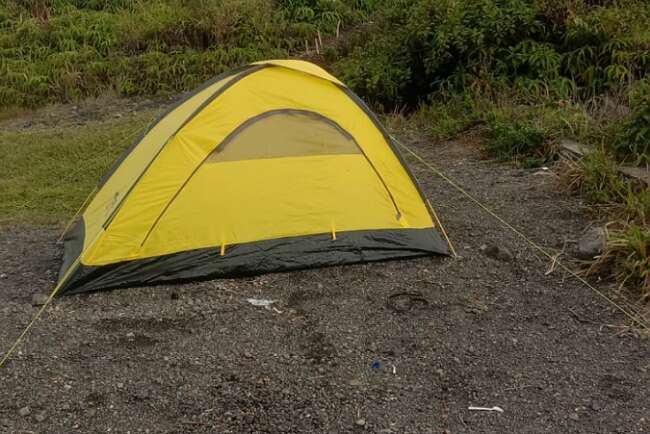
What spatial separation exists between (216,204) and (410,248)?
4.89 ft

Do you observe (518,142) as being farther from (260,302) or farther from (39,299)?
(39,299)

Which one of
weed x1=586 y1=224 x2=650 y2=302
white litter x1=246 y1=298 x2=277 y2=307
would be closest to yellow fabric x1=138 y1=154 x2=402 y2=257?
white litter x1=246 y1=298 x2=277 y2=307

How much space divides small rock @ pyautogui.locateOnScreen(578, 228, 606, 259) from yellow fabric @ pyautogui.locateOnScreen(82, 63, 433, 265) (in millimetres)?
1152

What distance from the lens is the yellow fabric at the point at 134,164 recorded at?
5.70 meters

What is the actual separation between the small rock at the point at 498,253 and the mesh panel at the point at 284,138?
128 cm

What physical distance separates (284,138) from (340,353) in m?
1.79

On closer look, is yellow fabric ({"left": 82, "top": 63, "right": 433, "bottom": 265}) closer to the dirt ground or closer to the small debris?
the dirt ground

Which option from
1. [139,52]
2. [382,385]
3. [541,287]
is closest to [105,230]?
[382,385]

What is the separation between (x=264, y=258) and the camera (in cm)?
566

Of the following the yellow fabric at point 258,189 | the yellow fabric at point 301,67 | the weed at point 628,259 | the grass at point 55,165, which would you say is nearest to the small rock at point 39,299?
the yellow fabric at point 258,189

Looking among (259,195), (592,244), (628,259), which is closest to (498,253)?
(592,244)

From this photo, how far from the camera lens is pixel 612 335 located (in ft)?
16.0

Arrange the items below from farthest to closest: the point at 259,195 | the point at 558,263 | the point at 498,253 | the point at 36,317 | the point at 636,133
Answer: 1. the point at 636,133
2. the point at 498,253
3. the point at 558,263
4. the point at 259,195
5. the point at 36,317

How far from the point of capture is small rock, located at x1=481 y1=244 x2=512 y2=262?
5965 millimetres
